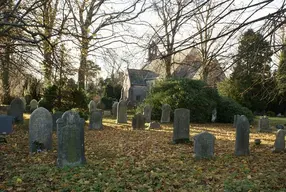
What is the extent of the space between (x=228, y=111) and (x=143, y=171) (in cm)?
1580

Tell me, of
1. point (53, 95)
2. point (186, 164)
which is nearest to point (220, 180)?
point (186, 164)

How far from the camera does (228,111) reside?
20.7 m

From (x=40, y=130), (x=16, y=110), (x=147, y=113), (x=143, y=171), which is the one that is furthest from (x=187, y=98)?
(x=143, y=171)

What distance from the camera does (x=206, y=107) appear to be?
1934 centimetres

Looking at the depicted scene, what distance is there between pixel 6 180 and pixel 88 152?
3.08m

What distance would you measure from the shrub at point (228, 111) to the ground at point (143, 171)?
11.7 m

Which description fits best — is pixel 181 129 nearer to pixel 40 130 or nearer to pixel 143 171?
pixel 143 171

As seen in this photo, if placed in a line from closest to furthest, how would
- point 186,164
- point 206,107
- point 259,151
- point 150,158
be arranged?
point 186,164, point 150,158, point 259,151, point 206,107

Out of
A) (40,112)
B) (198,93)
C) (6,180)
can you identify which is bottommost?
(6,180)

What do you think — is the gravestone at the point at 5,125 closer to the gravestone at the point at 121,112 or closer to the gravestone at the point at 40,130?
the gravestone at the point at 40,130

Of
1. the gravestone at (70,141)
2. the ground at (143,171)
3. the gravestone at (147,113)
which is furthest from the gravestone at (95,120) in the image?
the gravestone at (70,141)

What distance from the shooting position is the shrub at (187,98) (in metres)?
19.1

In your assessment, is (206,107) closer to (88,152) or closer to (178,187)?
(88,152)

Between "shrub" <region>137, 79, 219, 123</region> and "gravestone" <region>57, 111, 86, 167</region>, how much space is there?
12.9m
